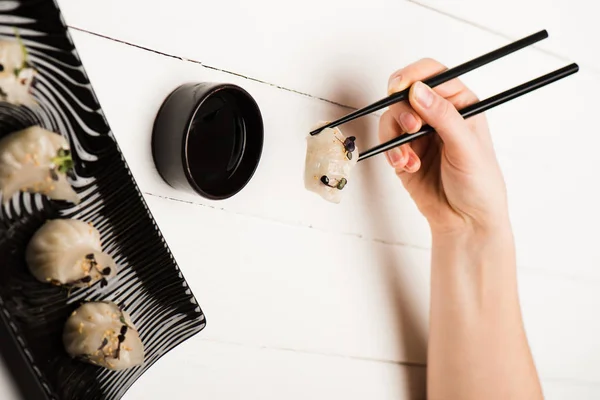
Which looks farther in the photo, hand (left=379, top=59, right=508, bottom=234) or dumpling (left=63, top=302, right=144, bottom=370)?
hand (left=379, top=59, right=508, bottom=234)

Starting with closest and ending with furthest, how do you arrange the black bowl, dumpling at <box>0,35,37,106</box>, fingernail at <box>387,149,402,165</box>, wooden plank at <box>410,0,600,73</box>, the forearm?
dumpling at <box>0,35,37,106</box>, the black bowl, fingernail at <box>387,149,402,165</box>, the forearm, wooden plank at <box>410,0,600,73</box>

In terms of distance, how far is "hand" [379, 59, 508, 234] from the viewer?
1181mm

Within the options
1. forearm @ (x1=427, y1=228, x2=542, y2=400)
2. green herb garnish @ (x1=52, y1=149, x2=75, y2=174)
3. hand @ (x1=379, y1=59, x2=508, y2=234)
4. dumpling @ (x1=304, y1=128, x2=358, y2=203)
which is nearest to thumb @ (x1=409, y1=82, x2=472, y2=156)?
hand @ (x1=379, y1=59, x2=508, y2=234)

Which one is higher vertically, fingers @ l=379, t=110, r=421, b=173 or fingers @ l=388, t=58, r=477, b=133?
fingers @ l=388, t=58, r=477, b=133

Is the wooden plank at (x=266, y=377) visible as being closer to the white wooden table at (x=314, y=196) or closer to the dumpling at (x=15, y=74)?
the white wooden table at (x=314, y=196)

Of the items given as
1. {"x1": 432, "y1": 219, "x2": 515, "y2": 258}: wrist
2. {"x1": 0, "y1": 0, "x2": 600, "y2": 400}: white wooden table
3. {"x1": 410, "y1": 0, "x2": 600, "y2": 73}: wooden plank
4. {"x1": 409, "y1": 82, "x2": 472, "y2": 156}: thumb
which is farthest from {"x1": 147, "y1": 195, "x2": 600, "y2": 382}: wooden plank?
{"x1": 410, "y1": 0, "x2": 600, "y2": 73}: wooden plank

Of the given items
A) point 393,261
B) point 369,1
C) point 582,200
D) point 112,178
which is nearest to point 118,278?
point 112,178

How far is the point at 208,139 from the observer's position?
1.07m

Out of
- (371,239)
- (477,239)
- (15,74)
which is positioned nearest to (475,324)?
(477,239)

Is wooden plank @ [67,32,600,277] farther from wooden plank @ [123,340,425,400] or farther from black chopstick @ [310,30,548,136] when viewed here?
wooden plank @ [123,340,425,400]

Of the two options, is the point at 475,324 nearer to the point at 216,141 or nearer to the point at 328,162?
the point at 328,162

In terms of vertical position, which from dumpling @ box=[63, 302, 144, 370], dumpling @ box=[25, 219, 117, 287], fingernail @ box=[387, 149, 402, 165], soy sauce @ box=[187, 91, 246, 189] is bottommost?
dumpling @ box=[63, 302, 144, 370]

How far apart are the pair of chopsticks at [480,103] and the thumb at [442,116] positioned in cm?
2

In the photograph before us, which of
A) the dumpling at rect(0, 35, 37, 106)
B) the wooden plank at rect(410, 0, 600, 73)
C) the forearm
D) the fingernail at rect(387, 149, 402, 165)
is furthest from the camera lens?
the wooden plank at rect(410, 0, 600, 73)
